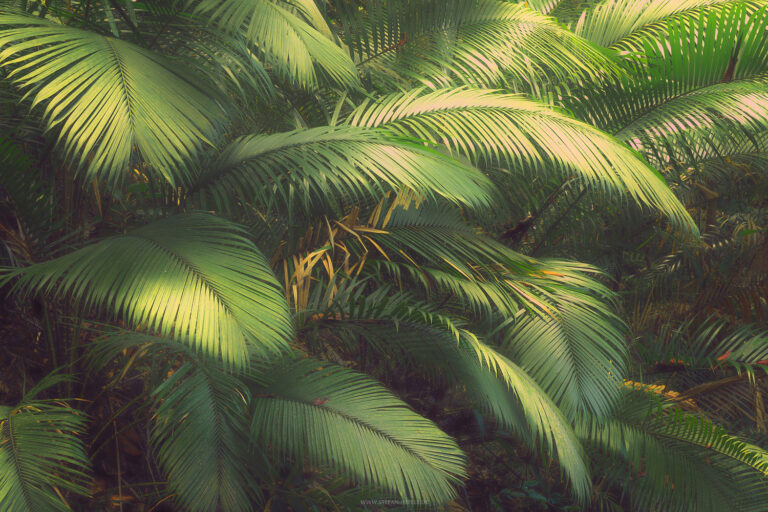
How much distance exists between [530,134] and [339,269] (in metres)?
0.83

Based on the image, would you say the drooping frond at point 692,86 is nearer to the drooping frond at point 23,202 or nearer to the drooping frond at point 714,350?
the drooping frond at point 714,350

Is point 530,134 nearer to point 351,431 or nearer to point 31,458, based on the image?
point 351,431

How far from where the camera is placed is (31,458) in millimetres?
1449

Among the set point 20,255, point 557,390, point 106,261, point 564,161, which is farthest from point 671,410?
point 20,255

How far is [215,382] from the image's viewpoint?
176 cm

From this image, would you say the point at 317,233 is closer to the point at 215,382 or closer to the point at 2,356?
the point at 215,382

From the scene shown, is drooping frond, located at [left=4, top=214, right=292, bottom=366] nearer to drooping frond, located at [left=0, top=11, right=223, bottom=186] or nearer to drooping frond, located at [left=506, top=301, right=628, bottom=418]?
drooping frond, located at [left=0, top=11, right=223, bottom=186]

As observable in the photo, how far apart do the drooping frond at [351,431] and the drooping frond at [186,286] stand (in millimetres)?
302

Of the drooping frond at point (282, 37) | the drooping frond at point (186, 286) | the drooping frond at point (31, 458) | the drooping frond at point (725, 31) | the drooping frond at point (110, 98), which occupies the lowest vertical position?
the drooping frond at point (31, 458)

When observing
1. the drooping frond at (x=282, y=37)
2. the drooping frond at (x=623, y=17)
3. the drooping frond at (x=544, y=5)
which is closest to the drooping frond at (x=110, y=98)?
the drooping frond at (x=282, y=37)

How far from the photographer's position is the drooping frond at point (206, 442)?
1.63 metres

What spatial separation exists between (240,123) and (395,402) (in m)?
1.71

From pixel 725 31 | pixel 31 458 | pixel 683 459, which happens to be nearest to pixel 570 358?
pixel 683 459

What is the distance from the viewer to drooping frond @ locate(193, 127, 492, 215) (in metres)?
1.82
